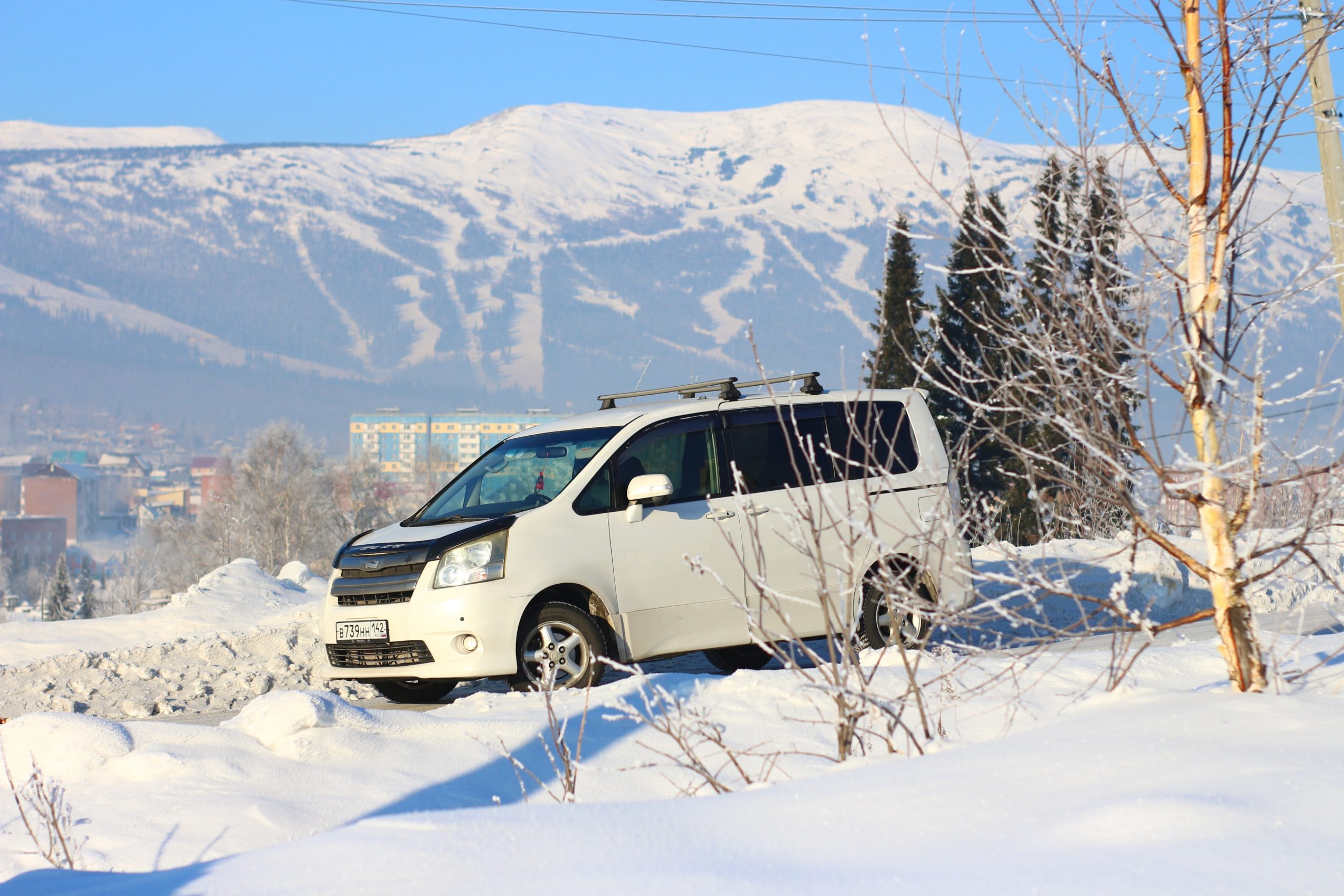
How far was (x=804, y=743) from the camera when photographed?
6102 millimetres

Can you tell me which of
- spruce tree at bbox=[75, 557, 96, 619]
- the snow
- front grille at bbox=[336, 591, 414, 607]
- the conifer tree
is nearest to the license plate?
front grille at bbox=[336, 591, 414, 607]

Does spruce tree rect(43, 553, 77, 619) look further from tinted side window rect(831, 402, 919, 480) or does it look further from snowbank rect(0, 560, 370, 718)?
tinted side window rect(831, 402, 919, 480)

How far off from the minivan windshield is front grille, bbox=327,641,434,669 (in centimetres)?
96

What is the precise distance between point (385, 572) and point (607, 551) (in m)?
1.46

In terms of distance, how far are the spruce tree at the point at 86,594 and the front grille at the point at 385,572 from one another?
5265 centimetres

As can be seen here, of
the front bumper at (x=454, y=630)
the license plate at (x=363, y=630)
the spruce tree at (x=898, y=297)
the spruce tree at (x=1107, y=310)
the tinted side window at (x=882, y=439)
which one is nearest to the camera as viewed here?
the spruce tree at (x=1107, y=310)

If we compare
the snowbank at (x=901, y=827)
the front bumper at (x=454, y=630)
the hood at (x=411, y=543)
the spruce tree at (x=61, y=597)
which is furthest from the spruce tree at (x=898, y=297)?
the spruce tree at (x=61, y=597)

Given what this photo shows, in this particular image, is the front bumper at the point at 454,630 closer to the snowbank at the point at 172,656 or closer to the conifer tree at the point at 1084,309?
the snowbank at the point at 172,656

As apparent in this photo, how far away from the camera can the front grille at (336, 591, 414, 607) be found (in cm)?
788

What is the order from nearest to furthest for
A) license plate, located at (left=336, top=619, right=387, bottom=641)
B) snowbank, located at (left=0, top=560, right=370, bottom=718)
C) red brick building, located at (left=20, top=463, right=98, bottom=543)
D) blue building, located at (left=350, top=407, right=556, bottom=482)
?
license plate, located at (left=336, top=619, right=387, bottom=641)
snowbank, located at (left=0, top=560, right=370, bottom=718)
blue building, located at (left=350, top=407, right=556, bottom=482)
red brick building, located at (left=20, top=463, right=98, bottom=543)

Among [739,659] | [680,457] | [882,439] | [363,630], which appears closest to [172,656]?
[363,630]

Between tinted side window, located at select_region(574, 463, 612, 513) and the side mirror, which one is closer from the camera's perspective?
the side mirror

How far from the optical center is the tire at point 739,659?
962cm

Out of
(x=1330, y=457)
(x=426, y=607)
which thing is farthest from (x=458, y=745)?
(x=1330, y=457)
